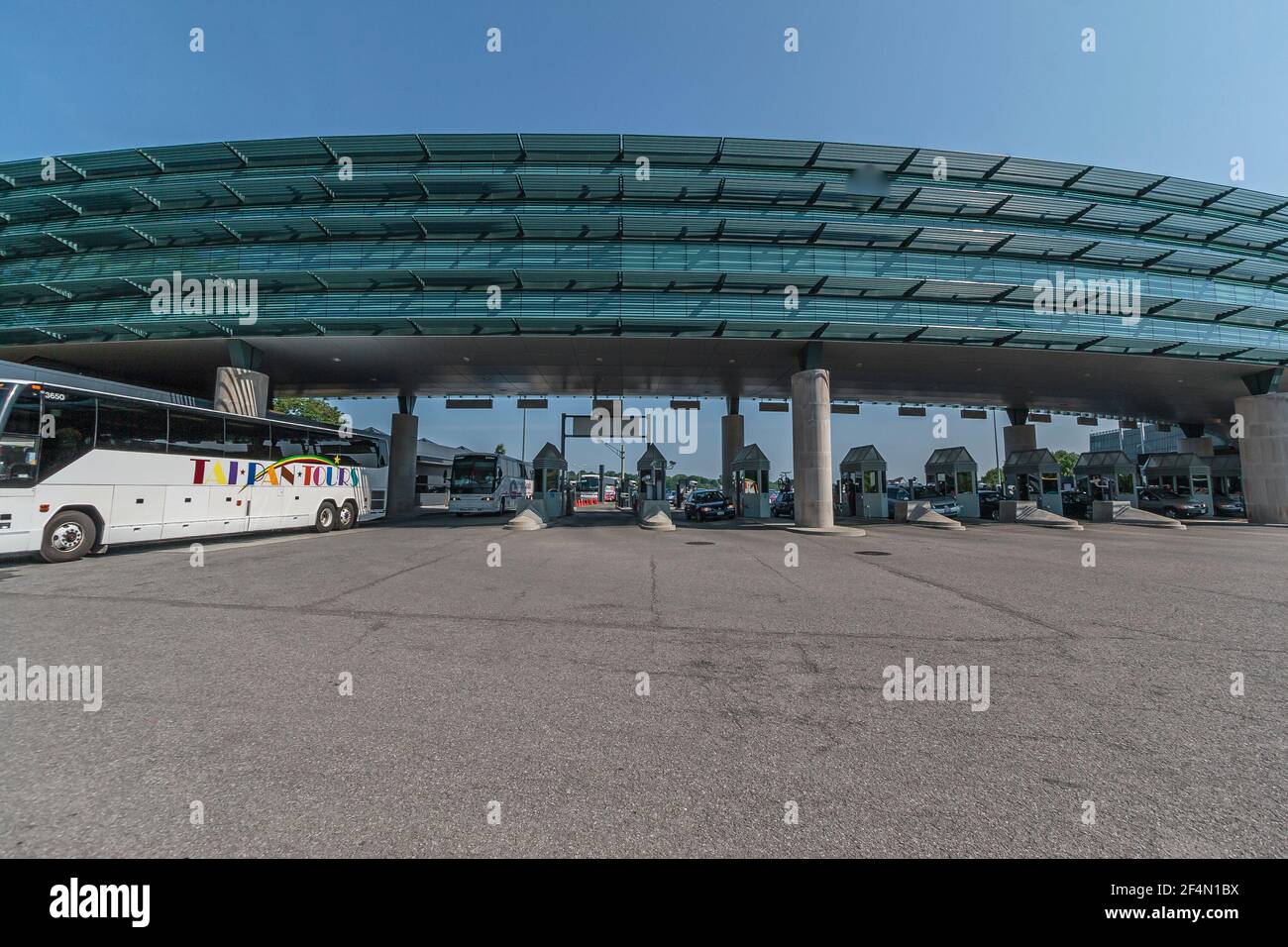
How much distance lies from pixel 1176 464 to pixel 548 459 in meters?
42.8

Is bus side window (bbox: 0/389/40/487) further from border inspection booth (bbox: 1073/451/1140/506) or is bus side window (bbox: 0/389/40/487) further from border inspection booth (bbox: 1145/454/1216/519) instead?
border inspection booth (bbox: 1145/454/1216/519)

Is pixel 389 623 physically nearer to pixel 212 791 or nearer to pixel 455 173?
pixel 212 791

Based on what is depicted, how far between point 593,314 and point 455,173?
8.78 meters

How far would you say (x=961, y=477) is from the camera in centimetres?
3144

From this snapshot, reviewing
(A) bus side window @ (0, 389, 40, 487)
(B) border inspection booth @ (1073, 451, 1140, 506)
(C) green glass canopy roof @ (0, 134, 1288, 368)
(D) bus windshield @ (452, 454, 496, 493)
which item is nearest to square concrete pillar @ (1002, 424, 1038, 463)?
(B) border inspection booth @ (1073, 451, 1140, 506)

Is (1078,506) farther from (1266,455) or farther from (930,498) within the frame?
(930,498)

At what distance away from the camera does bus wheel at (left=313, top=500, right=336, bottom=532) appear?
64.1ft

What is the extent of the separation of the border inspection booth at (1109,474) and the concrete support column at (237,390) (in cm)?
4644

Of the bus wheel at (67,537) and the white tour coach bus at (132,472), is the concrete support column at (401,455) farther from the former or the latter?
the bus wheel at (67,537)

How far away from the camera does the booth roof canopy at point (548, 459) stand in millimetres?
31688

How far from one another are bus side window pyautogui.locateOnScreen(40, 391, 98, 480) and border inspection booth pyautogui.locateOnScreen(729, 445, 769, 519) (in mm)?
27613

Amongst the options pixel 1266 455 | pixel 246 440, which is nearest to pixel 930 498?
pixel 1266 455

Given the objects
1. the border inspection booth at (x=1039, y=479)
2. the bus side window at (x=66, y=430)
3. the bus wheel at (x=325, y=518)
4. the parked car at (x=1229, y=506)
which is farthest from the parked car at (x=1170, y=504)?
the bus side window at (x=66, y=430)
